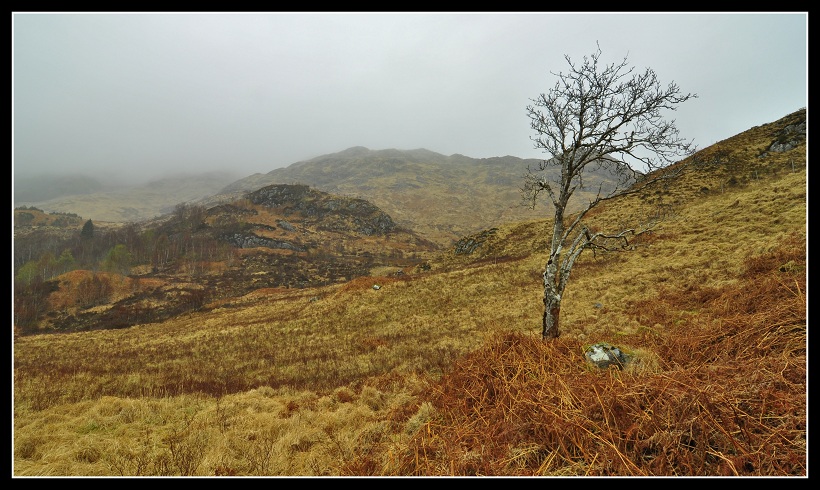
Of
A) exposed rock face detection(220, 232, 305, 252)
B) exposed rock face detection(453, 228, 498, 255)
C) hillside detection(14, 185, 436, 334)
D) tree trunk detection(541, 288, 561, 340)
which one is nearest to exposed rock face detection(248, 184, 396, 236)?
hillside detection(14, 185, 436, 334)

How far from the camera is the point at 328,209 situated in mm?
120688

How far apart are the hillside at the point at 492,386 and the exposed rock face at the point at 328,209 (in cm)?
8877

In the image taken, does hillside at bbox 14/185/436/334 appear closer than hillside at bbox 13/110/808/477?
No

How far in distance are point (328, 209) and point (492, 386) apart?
12099cm

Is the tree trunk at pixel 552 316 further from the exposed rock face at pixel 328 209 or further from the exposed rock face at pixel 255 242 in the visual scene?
the exposed rock face at pixel 328 209

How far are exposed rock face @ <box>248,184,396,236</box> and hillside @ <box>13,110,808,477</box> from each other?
291ft

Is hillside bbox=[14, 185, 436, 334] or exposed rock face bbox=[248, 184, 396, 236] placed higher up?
exposed rock face bbox=[248, 184, 396, 236]

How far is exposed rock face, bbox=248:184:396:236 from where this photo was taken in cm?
11169

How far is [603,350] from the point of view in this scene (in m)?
5.66

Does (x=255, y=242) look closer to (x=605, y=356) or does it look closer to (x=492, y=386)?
(x=492, y=386)

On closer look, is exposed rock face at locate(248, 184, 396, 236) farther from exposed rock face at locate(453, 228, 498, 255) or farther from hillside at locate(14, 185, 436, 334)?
exposed rock face at locate(453, 228, 498, 255)

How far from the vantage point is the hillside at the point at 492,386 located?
10.1ft

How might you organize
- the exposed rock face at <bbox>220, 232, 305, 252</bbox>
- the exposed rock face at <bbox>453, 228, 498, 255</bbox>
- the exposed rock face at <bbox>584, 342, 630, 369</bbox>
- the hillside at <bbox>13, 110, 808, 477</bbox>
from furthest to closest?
the exposed rock face at <bbox>220, 232, 305, 252</bbox> → the exposed rock face at <bbox>453, 228, 498, 255</bbox> → the exposed rock face at <bbox>584, 342, 630, 369</bbox> → the hillside at <bbox>13, 110, 808, 477</bbox>
